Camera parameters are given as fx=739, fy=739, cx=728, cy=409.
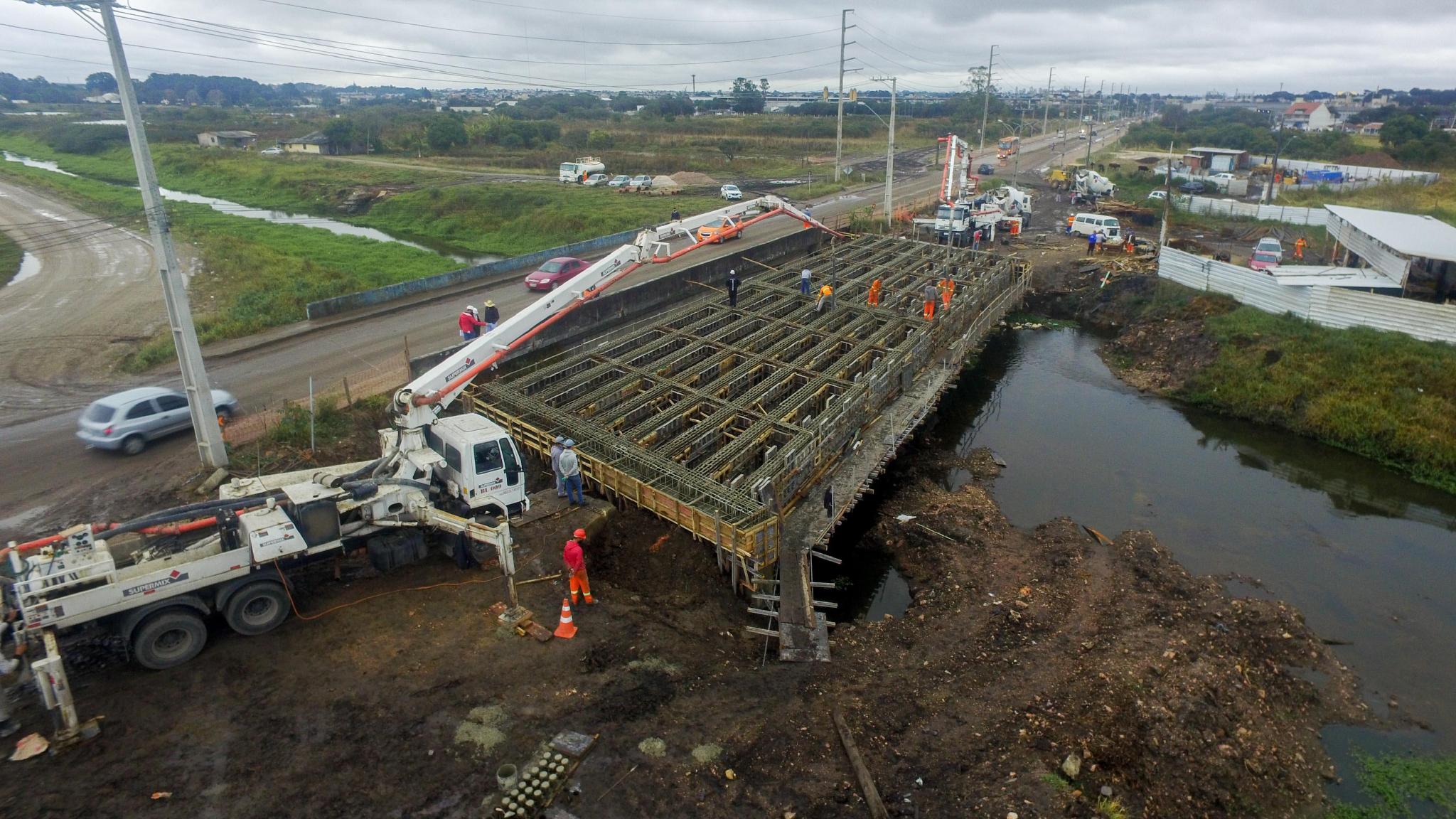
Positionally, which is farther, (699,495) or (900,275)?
(900,275)

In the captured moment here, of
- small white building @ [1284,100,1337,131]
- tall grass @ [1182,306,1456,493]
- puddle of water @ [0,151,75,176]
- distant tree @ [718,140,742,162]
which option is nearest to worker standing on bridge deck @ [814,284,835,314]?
tall grass @ [1182,306,1456,493]

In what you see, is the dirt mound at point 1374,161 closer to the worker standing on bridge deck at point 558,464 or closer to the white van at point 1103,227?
the white van at point 1103,227

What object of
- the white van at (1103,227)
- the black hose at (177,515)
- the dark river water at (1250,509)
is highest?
the white van at (1103,227)

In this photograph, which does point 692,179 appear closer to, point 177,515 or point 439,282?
point 439,282

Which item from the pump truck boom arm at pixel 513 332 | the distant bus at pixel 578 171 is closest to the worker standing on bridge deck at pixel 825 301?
the pump truck boom arm at pixel 513 332

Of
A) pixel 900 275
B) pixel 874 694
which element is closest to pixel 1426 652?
pixel 874 694

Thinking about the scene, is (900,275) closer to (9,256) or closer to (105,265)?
(105,265)

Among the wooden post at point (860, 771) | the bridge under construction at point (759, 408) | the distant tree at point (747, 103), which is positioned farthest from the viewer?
the distant tree at point (747, 103)
